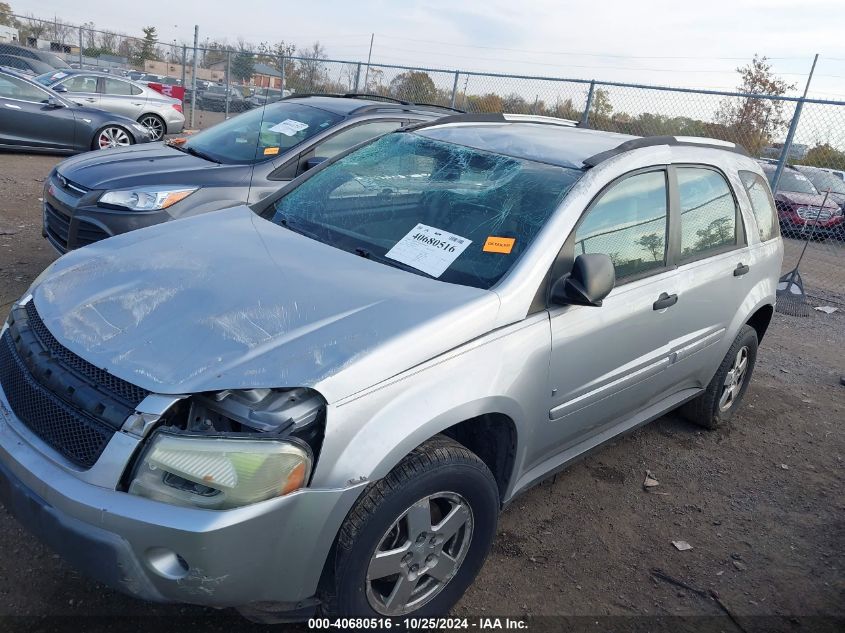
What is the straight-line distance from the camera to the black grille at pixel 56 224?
5.24 metres

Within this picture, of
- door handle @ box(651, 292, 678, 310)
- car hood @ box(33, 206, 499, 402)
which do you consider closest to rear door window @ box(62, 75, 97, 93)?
car hood @ box(33, 206, 499, 402)

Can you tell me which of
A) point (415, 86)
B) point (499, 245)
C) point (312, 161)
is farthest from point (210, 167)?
point (415, 86)

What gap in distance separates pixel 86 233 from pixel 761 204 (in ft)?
15.0

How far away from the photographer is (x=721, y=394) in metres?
4.56

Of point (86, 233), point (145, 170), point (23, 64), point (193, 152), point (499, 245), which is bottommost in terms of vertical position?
point (86, 233)

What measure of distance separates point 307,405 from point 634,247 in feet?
6.21

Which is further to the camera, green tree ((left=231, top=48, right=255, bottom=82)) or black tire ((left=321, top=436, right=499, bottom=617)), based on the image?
green tree ((left=231, top=48, right=255, bottom=82))

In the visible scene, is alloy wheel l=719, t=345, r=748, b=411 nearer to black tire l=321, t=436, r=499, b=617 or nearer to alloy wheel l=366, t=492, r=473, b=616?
black tire l=321, t=436, r=499, b=617

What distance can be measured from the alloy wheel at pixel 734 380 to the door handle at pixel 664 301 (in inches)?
51.7

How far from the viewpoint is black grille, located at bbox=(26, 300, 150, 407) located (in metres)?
2.11

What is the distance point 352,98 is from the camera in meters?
6.92

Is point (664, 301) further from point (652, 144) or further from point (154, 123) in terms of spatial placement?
point (154, 123)

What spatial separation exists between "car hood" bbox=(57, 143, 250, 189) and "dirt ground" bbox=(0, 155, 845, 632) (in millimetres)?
1144

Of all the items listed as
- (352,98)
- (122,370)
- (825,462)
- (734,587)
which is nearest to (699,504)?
(734,587)
